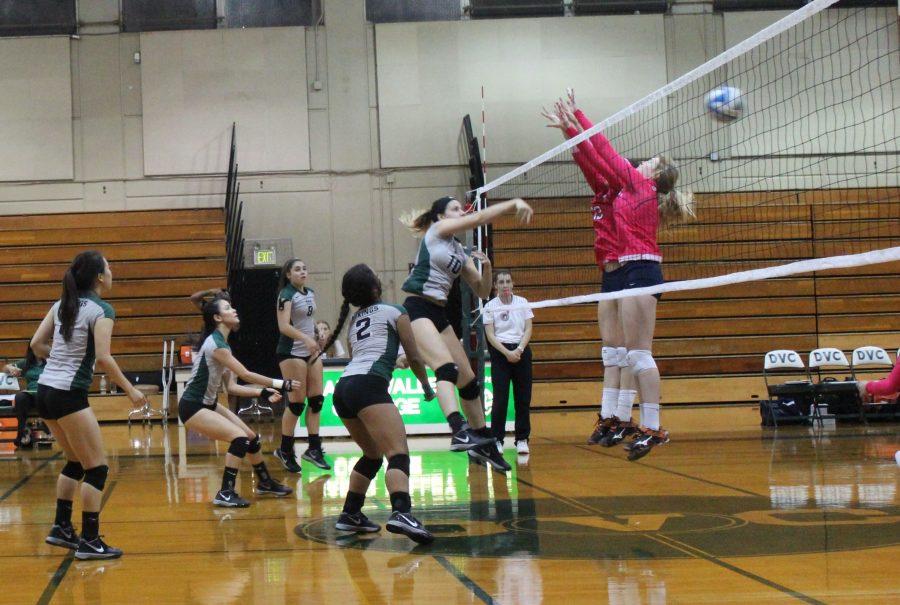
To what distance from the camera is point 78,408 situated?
529 cm

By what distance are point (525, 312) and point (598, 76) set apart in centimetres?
986

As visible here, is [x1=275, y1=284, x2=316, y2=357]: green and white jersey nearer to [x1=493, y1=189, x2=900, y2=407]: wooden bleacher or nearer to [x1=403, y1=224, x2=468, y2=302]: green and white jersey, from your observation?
[x1=403, y1=224, x2=468, y2=302]: green and white jersey

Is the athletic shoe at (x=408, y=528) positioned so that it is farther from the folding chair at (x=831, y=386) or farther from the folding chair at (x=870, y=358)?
the folding chair at (x=870, y=358)

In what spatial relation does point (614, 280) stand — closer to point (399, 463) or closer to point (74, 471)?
point (399, 463)

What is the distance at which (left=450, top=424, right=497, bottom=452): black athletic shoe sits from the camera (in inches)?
252

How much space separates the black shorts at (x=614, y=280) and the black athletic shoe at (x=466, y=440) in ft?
4.61

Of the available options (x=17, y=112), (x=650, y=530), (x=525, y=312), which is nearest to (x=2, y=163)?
(x=17, y=112)

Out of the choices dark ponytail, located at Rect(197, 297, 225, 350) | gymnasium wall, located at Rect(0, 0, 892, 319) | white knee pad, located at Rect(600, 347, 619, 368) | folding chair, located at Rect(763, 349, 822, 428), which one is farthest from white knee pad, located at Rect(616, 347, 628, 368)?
gymnasium wall, located at Rect(0, 0, 892, 319)

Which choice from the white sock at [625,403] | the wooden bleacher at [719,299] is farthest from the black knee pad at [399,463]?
the wooden bleacher at [719,299]

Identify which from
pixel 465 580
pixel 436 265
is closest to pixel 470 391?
pixel 436 265

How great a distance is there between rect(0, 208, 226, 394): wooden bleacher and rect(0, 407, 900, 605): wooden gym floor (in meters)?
7.64

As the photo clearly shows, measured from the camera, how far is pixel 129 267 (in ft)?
57.6

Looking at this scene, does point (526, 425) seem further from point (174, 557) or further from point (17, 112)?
point (17, 112)

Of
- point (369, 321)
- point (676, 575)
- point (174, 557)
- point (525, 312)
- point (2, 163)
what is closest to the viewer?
point (676, 575)
